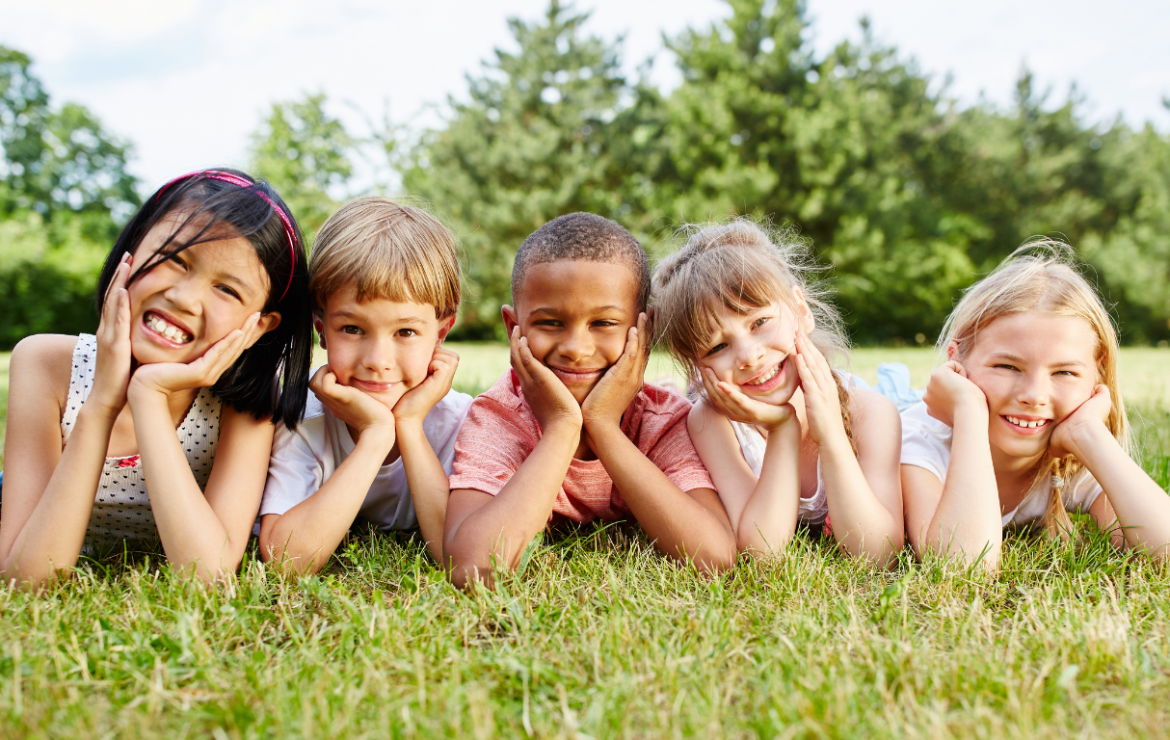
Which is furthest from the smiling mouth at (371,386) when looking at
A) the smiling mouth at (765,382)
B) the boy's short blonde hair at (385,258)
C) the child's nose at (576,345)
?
the smiling mouth at (765,382)

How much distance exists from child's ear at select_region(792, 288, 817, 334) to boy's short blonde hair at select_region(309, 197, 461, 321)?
1.31m

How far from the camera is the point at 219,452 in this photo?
263 cm

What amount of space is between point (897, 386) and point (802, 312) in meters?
2.94

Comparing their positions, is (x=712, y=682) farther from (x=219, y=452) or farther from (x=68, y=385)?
(x=68, y=385)

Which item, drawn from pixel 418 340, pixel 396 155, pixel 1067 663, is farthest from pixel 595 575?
pixel 396 155

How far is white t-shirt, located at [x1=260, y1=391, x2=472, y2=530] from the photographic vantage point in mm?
2740

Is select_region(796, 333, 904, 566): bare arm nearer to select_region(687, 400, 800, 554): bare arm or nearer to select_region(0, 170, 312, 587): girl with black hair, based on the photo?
select_region(687, 400, 800, 554): bare arm

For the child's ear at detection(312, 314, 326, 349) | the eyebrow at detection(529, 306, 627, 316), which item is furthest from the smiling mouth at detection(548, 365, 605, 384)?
the child's ear at detection(312, 314, 326, 349)

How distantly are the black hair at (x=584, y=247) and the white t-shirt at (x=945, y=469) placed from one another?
46.9 inches

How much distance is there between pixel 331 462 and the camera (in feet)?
9.77

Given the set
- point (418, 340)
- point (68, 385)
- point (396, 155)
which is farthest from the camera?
point (396, 155)

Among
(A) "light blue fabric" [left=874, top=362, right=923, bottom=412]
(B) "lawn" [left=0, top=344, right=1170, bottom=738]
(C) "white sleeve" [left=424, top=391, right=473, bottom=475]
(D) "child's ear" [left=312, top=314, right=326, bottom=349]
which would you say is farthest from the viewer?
(A) "light blue fabric" [left=874, top=362, right=923, bottom=412]

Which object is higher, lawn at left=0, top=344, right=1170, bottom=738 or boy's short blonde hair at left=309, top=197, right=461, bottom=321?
boy's short blonde hair at left=309, top=197, right=461, bottom=321

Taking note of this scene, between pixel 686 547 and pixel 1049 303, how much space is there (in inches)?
63.3
